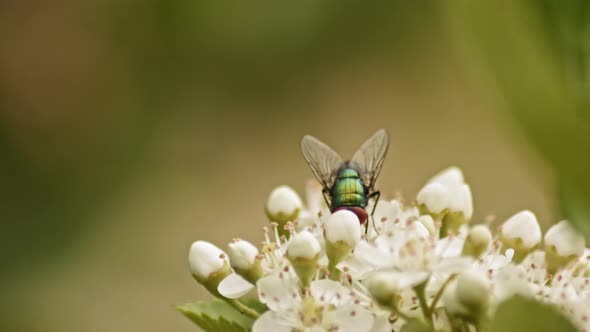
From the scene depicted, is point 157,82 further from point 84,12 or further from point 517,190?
point 517,190

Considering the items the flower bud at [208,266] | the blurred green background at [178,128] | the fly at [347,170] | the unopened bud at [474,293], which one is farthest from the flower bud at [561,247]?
the blurred green background at [178,128]

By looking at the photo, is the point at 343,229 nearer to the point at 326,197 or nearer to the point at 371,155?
the point at 326,197

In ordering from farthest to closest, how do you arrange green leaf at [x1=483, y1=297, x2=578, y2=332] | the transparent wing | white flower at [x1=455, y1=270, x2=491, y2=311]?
1. the transparent wing
2. white flower at [x1=455, y1=270, x2=491, y2=311]
3. green leaf at [x1=483, y1=297, x2=578, y2=332]

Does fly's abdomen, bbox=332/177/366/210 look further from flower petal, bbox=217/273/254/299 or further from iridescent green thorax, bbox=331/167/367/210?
flower petal, bbox=217/273/254/299

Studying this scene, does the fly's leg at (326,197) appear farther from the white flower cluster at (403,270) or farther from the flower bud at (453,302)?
the flower bud at (453,302)

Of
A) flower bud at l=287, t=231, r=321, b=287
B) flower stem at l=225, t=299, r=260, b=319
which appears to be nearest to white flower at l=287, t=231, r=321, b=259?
flower bud at l=287, t=231, r=321, b=287
